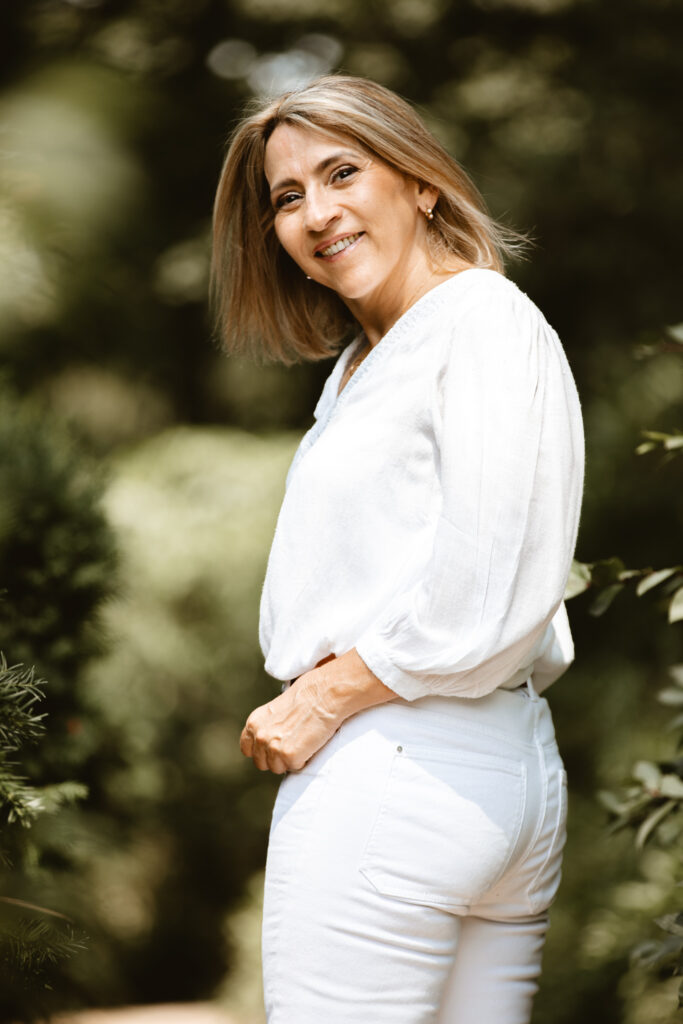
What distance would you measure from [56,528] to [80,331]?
153 centimetres

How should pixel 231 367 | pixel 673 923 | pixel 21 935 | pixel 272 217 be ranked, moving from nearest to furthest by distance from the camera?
pixel 21 935, pixel 673 923, pixel 272 217, pixel 231 367

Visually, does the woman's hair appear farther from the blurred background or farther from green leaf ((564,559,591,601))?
the blurred background

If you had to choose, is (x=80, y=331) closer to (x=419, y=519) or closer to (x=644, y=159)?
(x=644, y=159)

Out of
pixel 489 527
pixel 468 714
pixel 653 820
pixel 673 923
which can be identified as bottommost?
pixel 653 820

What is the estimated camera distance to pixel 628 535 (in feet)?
9.07

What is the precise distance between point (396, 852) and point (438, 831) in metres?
0.04

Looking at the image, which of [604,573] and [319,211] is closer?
[319,211]

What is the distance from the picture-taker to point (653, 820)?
1.34 m

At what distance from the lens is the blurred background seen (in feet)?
8.98

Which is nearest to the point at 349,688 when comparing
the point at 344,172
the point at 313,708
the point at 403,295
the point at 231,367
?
the point at 313,708

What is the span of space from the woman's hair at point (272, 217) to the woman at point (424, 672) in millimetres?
42

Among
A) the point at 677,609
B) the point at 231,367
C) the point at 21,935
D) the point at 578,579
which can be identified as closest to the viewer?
the point at 21,935

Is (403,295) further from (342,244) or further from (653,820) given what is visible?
(653,820)

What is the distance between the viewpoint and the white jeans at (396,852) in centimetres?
96
